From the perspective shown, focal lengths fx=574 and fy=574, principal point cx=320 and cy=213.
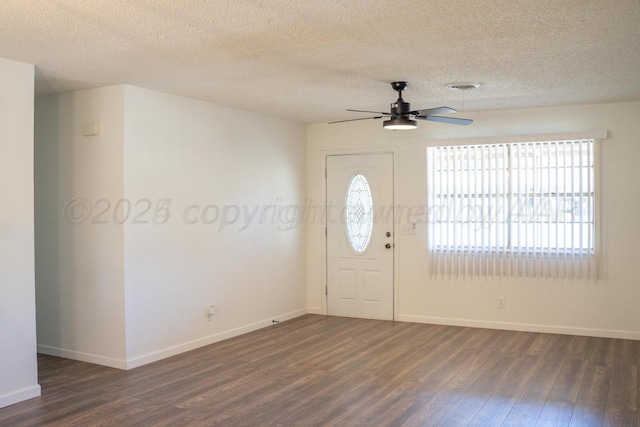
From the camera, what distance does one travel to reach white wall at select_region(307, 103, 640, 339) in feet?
20.7

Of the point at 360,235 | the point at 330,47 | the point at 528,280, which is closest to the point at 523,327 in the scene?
the point at 528,280

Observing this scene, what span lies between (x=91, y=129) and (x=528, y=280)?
5030 mm

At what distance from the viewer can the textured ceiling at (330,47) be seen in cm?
331

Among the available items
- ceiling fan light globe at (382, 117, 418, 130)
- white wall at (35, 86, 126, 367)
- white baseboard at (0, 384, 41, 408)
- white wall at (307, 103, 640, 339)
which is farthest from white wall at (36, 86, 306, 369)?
ceiling fan light globe at (382, 117, 418, 130)

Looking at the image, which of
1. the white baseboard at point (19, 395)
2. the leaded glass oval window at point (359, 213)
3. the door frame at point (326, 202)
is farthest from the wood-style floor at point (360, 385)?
the leaded glass oval window at point (359, 213)

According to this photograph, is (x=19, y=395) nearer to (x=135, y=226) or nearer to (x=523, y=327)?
(x=135, y=226)

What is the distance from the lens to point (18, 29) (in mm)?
3609

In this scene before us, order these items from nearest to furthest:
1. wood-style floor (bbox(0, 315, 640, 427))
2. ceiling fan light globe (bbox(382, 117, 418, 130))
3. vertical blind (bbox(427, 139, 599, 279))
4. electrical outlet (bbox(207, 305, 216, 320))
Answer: wood-style floor (bbox(0, 315, 640, 427)) < ceiling fan light globe (bbox(382, 117, 418, 130)) < electrical outlet (bbox(207, 305, 216, 320)) < vertical blind (bbox(427, 139, 599, 279))

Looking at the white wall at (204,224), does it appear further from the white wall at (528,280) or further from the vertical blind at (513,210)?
the vertical blind at (513,210)

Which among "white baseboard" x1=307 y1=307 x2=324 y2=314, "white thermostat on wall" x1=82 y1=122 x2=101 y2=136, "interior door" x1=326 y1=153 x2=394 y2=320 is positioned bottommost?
"white baseboard" x1=307 y1=307 x2=324 y2=314

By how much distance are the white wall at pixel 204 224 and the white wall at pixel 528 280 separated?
75cm

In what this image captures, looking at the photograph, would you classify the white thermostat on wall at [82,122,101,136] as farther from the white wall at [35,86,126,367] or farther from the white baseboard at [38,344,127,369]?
the white baseboard at [38,344,127,369]

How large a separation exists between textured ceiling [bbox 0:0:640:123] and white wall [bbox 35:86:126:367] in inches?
12.5

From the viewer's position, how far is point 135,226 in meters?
5.33
